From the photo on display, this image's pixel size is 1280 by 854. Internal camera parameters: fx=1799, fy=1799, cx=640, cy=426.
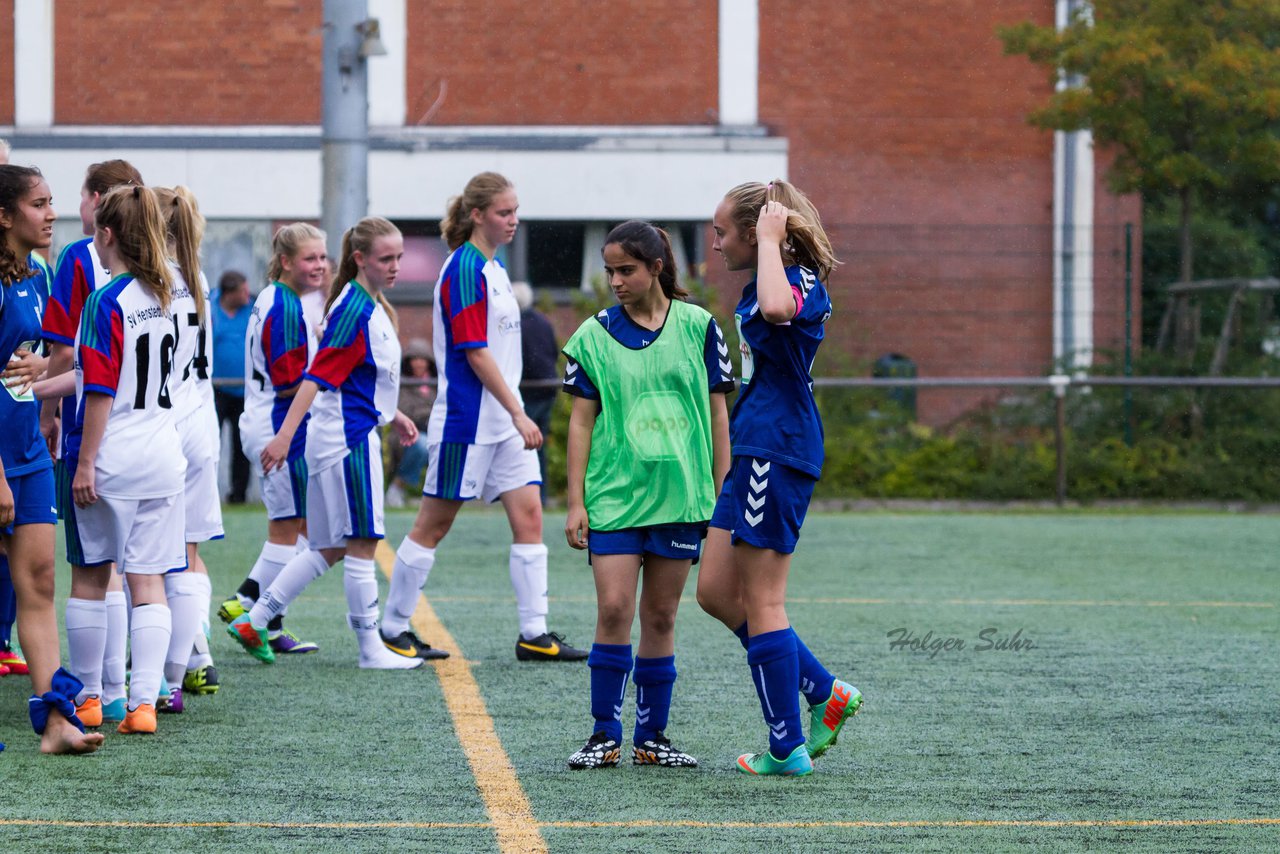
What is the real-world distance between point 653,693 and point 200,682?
2.04 metres

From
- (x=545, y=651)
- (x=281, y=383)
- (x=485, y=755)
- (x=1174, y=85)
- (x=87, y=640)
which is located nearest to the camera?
(x=485, y=755)

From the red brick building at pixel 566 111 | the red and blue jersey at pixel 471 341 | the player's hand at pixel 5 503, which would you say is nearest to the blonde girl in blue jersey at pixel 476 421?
the red and blue jersey at pixel 471 341

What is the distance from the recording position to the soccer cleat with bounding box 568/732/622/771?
5.21 metres

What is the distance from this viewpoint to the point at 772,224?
16.1ft

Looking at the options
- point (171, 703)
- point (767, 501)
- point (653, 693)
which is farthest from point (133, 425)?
point (767, 501)

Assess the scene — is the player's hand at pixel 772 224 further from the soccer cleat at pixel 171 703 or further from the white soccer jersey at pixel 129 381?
the soccer cleat at pixel 171 703

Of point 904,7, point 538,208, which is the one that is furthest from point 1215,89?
point 538,208

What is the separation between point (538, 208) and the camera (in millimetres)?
21359

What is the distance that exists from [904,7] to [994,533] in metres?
9.98

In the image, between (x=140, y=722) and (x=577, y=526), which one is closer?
(x=577, y=526)

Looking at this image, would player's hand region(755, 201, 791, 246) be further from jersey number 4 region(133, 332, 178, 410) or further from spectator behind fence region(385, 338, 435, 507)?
spectator behind fence region(385, 338, 435, 507)

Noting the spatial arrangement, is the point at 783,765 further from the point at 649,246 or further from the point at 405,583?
the point at 405,583

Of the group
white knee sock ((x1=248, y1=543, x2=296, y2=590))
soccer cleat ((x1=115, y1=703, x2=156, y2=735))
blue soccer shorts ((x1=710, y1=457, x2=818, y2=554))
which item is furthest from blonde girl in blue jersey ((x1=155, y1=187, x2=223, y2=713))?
blue soccer shorts ((x1=710, y1=457, x2=818, y2=554))

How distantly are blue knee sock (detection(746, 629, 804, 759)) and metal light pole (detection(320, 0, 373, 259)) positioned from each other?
958 cm
